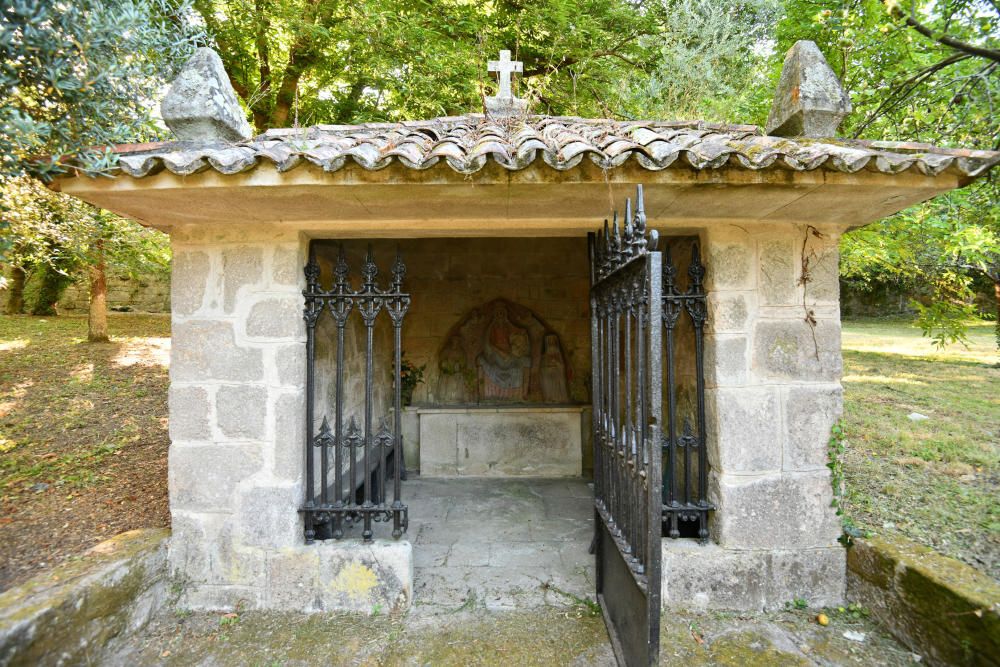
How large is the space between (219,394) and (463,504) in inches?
92.4

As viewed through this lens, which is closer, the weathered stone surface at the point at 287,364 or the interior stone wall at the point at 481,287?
the weathered stone surface at the point at 287,364

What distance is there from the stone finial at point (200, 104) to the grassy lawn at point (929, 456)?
4.24 m

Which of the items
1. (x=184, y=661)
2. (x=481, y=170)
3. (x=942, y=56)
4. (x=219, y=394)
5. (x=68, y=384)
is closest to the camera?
(x=481, y=170)

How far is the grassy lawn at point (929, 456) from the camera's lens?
8.73 ft

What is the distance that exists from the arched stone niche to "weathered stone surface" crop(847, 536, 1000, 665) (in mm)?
3200

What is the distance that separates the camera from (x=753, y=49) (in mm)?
7203

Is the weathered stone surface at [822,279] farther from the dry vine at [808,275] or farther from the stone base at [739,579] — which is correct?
the stone base at [739,579]

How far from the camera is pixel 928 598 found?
2164mm

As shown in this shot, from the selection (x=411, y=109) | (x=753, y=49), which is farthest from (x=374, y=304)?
(x=753, y=49)

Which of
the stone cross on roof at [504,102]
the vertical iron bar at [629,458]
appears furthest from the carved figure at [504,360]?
the vertical iron bar at [629,458]

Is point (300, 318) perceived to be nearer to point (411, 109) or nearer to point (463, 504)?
point (463, 504)

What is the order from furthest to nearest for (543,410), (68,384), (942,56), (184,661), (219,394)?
(68,384) < (543,410) < (942,56) < (219,394) < (184,661)

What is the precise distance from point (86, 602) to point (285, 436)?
1048 millimetres

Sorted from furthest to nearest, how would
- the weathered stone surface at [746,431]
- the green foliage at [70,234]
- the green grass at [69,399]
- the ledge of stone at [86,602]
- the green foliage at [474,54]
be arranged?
1. the green foliage at [474,54]
2. the green foliage at [70,234]
3. the green grass at [69,399]
4. the weathered stone surface at [746,431]
5. the ledge of stone at [86,602]
